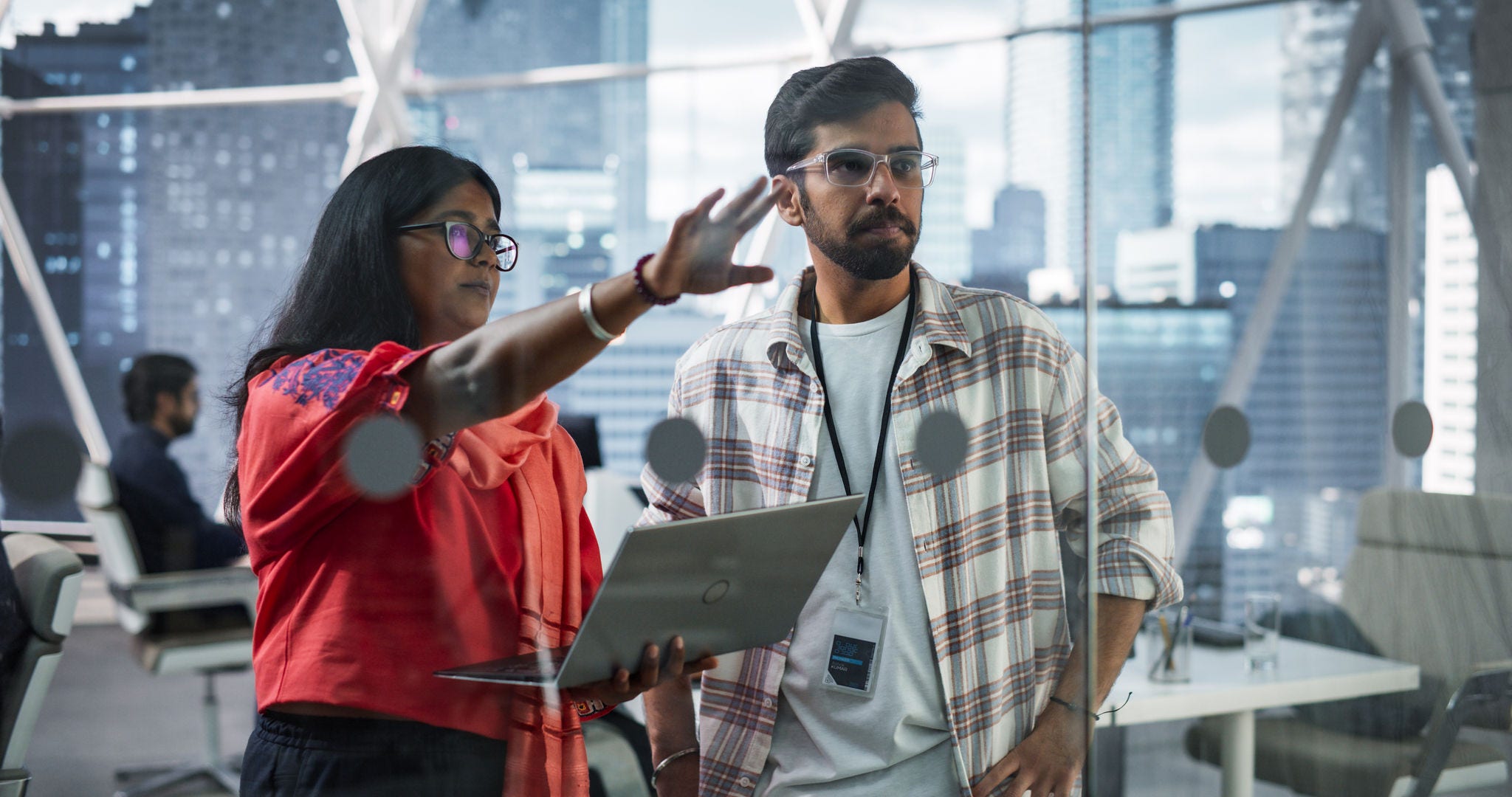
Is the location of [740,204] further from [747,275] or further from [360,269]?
[360,269]

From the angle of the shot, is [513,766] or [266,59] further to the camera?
[266,59]

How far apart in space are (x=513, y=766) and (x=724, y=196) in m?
0.77

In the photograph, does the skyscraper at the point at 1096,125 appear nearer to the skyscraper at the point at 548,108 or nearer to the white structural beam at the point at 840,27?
the white structural beam at the point at 840,27

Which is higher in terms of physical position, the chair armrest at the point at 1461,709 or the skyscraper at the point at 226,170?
the skyscraper at the point at 226,170

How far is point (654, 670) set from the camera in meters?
1.25

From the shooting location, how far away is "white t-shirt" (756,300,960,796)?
146cm

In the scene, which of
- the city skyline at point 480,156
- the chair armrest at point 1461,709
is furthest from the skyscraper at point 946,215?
the chair armrest at point 1461,709

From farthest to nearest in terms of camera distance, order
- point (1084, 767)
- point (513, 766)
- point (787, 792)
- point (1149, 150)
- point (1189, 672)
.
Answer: point (1189, 672) < point (1149, 150) < point (1084, 767) < point (787, 792) < point (513, 766)

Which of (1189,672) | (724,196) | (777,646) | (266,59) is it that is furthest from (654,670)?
(1189,672)

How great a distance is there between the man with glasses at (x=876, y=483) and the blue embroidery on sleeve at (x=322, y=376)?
0.42 meters

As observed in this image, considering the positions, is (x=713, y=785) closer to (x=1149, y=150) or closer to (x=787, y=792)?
(x=787, y=792)

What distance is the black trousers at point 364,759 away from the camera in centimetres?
134

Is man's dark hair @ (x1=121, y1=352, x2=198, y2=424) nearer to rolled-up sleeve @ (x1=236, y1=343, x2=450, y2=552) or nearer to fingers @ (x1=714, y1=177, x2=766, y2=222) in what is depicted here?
rolled-up sleeve @ (x1=236, y1=343, x2=450, y2=552)

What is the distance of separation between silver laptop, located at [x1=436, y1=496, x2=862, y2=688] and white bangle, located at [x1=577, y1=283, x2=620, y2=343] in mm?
205
